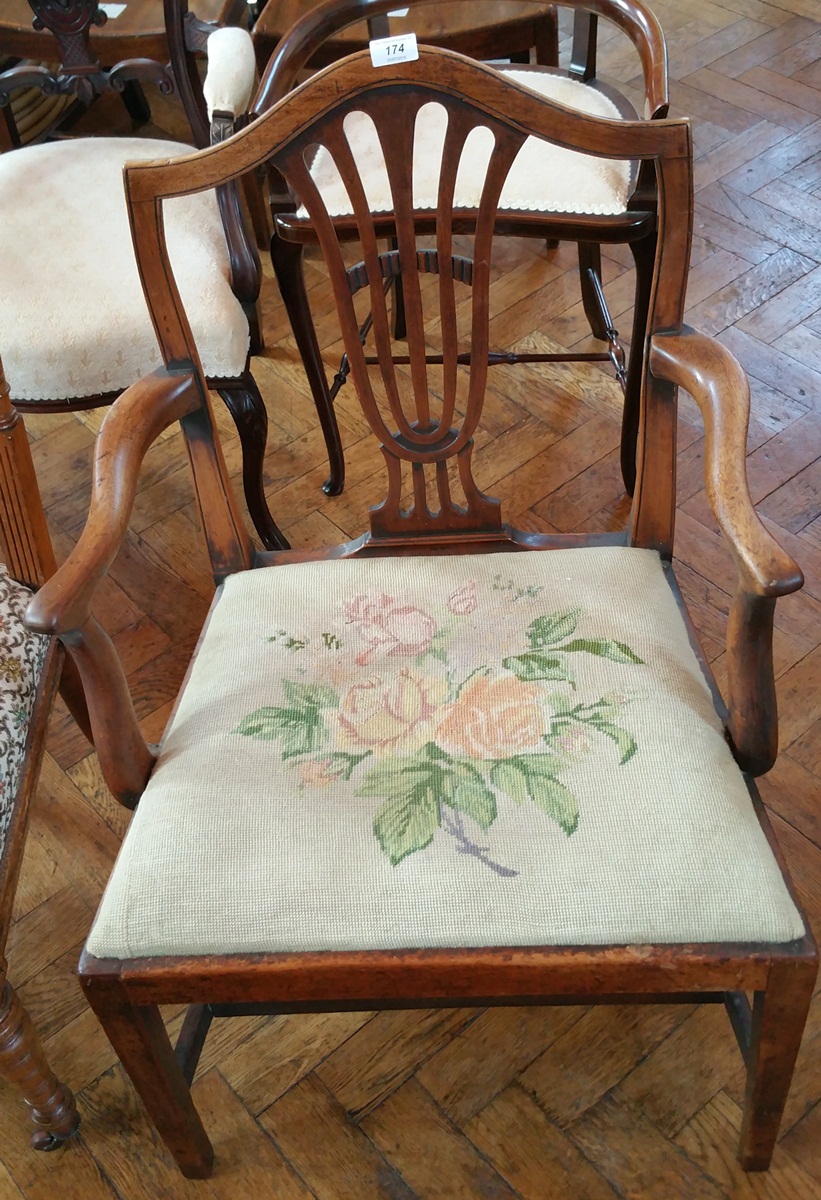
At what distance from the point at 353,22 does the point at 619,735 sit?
1067mm

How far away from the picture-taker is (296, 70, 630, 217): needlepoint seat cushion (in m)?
1.42

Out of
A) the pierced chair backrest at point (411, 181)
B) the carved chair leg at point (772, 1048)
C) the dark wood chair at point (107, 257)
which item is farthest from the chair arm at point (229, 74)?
the carved chair leg at point (772, 1048)

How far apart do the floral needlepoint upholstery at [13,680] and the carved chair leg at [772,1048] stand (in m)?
0.68

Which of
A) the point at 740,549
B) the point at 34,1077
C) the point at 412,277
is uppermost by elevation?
the point at 412,277

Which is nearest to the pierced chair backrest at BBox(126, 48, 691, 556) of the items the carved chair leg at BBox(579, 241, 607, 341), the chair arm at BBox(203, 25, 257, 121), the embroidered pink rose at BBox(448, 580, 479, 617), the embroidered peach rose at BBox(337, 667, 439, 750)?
the embroidered pink rose at BBox(448, 580, 479, 617)

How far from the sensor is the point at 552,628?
1.03 meters

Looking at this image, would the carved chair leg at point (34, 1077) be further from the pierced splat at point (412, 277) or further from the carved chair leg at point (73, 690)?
the pierced splat at point (412, 277)

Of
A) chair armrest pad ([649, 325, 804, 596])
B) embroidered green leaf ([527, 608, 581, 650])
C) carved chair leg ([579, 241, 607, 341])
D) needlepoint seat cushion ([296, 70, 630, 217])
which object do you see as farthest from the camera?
carved chair leg ([579, 241, 607, 341])

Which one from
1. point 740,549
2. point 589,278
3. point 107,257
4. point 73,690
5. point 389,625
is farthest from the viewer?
point 589,278

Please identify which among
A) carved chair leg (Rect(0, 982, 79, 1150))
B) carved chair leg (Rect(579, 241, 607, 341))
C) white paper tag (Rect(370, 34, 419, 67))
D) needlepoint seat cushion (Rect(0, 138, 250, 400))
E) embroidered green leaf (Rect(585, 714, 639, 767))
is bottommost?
carved chair leg (Rect(0, 982, 79, 1150))

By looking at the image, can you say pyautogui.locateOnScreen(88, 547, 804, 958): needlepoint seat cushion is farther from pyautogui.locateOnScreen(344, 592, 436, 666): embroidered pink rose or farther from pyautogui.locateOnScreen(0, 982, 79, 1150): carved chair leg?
pyautogui.locateOnScreen(0, 982, 79, 1150): carved chair leg

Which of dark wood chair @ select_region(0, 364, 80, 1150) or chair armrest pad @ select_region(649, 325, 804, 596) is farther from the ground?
chair armrest pad @ select_region(649, 325, 804, 596)

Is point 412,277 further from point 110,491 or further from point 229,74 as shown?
point 229,74

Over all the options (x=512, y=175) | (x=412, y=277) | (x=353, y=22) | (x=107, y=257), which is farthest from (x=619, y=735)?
(x=353, y=22)
